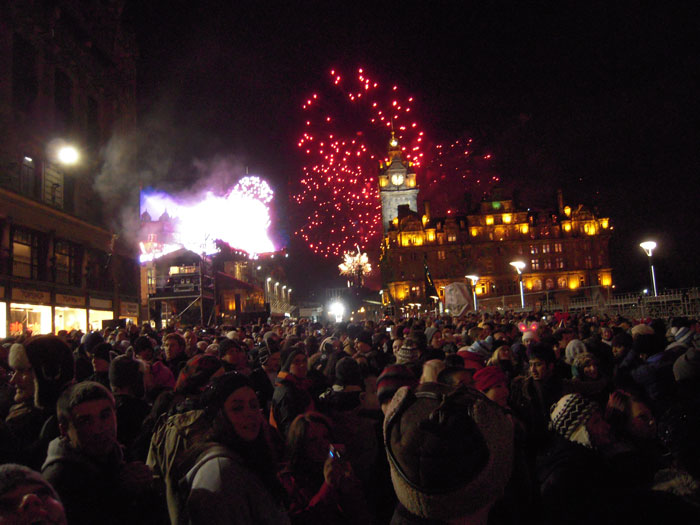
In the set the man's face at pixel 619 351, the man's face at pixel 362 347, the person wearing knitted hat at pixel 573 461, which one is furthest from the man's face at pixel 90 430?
the man's face at pixel 619 351

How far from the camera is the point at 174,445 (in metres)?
3.14

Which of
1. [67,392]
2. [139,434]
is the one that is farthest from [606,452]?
[139,434]

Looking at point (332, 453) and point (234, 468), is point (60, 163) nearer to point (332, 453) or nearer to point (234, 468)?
point (332, 453)

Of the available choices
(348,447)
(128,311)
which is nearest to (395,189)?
(128,311)

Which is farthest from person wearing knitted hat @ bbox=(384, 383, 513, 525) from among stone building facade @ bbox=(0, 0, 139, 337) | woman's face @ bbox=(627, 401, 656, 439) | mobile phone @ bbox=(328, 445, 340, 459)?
stone building facade @ bbox=(0, 0, 139, 337)

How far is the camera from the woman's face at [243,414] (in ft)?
8.87

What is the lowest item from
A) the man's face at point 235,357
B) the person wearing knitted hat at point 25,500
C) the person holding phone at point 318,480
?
the person holding phone at point 318,480

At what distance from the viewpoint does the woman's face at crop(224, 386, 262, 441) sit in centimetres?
270

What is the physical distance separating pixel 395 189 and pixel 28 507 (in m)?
101

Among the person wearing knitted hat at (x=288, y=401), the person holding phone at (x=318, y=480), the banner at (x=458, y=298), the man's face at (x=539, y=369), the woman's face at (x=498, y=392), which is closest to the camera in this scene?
the person holding phone at (x=318, y=480)

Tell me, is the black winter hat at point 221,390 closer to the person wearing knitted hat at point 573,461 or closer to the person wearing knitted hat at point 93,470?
the person wearing knitted hat at point 93,470

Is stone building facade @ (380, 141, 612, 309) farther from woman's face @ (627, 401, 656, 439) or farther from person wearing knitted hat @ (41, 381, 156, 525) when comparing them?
person wearing knitted hat @ (41, 381, 156, 525)

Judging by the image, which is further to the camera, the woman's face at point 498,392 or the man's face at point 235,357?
the man's face at point 235,357

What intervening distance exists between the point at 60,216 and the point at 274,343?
70.1 feet
